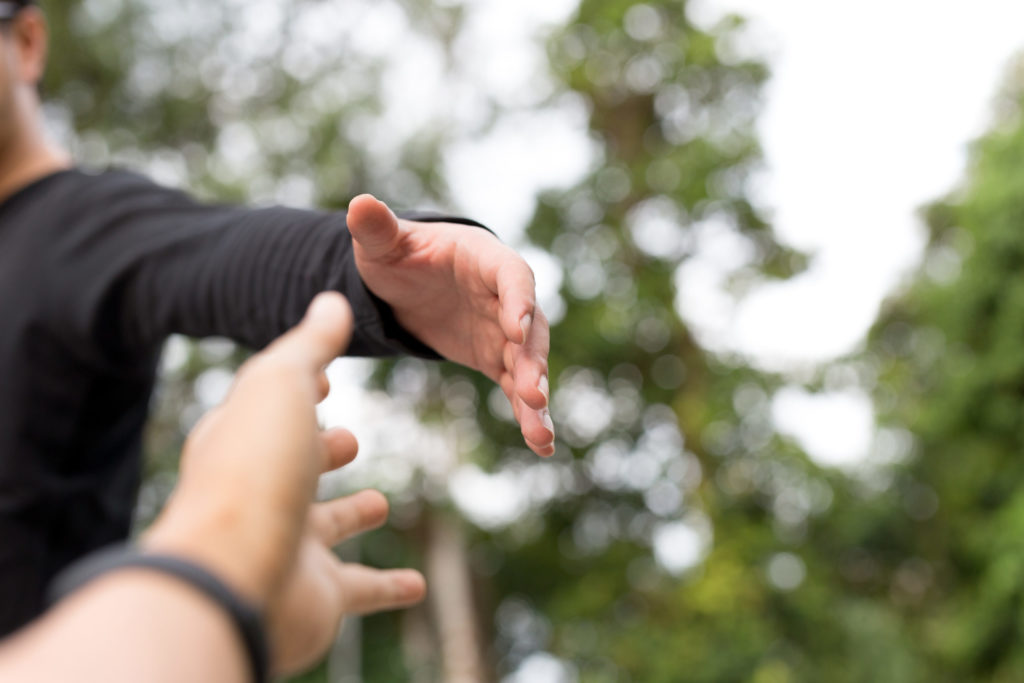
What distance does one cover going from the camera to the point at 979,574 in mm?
5844

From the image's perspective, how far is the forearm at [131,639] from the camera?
31 cm

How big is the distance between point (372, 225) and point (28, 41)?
0.68m

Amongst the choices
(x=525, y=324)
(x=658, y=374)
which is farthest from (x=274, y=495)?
(x=658, y=374)

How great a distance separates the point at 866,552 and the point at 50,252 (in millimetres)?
7838

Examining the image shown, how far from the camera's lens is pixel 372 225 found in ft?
1.97

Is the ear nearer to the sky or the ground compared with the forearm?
nearer to the ground

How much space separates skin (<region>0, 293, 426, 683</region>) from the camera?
1.05ft

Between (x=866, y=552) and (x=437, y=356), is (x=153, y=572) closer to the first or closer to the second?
(x=437, y=356)

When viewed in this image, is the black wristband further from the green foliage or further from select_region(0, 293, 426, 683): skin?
the green foliage

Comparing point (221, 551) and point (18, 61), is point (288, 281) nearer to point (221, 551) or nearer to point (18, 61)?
point (221, 551)

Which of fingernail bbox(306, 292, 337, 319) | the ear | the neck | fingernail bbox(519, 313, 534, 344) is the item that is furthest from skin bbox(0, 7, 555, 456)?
the ear

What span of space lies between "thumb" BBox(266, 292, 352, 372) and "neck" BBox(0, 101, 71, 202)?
63cm

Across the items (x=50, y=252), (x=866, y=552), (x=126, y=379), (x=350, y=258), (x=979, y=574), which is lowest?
(x=866, y=552)

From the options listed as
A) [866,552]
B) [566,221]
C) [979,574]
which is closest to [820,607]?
[979,574]
